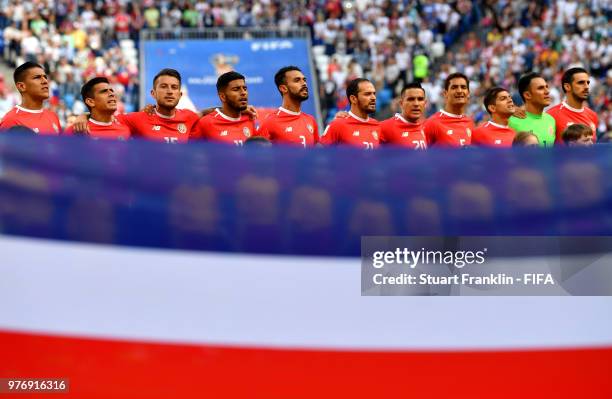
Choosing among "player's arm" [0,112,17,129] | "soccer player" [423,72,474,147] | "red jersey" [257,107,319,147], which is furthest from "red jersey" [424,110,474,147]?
"player's arm" [0,112,17,129]

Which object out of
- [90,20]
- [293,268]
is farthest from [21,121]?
[90,20]

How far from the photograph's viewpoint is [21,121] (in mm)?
8195

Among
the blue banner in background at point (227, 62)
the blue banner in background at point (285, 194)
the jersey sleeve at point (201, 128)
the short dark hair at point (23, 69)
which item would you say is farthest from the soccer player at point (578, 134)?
the blue banner in background at point (227, 62)

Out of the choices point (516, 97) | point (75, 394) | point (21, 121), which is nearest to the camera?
point (75, 394)

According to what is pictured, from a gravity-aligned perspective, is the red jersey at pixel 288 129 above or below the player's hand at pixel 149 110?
below

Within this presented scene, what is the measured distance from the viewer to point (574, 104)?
31.2 feet

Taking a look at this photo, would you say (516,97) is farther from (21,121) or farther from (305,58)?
(21,121)

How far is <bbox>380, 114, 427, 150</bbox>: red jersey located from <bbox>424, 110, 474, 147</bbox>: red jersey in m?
0.17

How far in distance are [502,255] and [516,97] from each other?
15870 millimetres

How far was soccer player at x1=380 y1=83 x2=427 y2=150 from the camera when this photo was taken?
28.7 feet

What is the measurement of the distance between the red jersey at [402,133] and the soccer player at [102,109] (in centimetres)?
206

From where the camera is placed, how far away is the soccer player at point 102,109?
8117 millimetres

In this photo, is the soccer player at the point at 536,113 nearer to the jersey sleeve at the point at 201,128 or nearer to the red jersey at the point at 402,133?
the red jersey at the point at 402,133

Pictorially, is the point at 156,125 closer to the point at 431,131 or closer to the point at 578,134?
the point at 431,131
